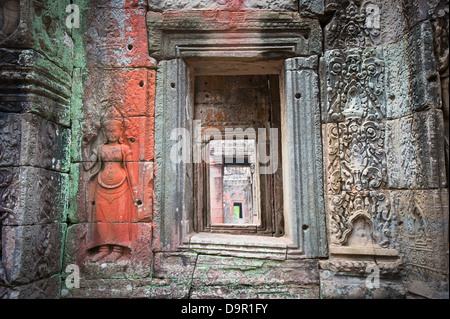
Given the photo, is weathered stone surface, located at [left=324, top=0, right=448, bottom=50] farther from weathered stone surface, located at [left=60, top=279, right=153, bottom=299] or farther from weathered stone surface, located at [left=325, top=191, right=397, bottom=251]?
weathered stone surface, located at [left=60, top=279, right=153, bottom=299]

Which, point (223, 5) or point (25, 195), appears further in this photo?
point (223, 5)

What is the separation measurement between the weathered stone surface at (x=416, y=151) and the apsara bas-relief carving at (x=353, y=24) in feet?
2.93

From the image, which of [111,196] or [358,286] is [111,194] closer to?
[111,196]

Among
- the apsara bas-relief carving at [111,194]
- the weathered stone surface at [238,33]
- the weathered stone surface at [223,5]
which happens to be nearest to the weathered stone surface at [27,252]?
the apsara bas-relief carving at [111,194]

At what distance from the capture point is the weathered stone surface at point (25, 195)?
2.35 m

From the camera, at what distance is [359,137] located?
113 inches

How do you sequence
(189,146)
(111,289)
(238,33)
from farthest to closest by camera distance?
(189,146)
(238,33)
(111,289)

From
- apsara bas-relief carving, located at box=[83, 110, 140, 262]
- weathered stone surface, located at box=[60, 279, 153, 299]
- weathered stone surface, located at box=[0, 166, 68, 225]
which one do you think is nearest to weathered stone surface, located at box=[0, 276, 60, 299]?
weathered stone surface, located at box=[60, 279, 153, 299]

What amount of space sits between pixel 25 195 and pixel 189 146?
59.3 inches

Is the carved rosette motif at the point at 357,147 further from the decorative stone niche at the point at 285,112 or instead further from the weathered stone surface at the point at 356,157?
the decorative stone niche at the point at 285,112

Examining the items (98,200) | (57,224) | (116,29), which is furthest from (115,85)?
(57,224)

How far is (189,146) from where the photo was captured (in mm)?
3166

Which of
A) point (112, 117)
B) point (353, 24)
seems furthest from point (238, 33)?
point (112, 117)

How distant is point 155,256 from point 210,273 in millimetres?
554
